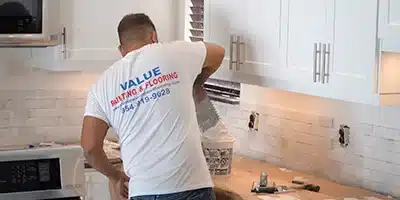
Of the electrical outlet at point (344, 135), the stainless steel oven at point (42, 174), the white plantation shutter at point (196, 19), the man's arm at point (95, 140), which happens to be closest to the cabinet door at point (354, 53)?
the electrical outlet at point (344, 135)

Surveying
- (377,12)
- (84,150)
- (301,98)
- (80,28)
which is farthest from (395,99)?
(80,28)

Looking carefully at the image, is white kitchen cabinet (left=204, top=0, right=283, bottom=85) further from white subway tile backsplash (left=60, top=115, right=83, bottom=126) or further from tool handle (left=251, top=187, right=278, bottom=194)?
white subway tile backsplash (left=60, top=115, right=83, bottom=126)

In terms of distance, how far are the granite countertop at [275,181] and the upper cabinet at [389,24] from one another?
2.65 feet

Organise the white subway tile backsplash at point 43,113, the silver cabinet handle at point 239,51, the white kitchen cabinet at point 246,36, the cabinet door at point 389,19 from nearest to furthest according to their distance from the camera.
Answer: the cabinet door at point 389,19 < the white kitchen cabinet at point 246,36 < the silver cabinet handle at point 239,51 < the white subway tile backsplash at point 43,113

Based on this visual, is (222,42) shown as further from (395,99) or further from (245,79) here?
(395,99)

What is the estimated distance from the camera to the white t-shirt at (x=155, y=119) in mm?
3129

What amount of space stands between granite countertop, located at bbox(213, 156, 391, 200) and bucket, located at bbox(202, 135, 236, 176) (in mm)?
47

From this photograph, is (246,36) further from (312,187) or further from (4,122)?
(4,122)

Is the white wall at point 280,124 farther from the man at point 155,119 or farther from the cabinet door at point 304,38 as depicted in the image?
the man at point 155,119

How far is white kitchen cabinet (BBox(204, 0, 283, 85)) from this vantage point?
3598 millimetres

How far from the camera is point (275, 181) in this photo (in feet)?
12.2

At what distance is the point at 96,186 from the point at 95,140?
1008 mm

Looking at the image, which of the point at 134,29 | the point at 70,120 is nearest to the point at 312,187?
the point at 134,29

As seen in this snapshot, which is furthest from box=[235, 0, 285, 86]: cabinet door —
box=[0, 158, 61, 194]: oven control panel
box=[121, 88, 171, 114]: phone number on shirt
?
box=[0, 158, 61, 194]: oven control panel
